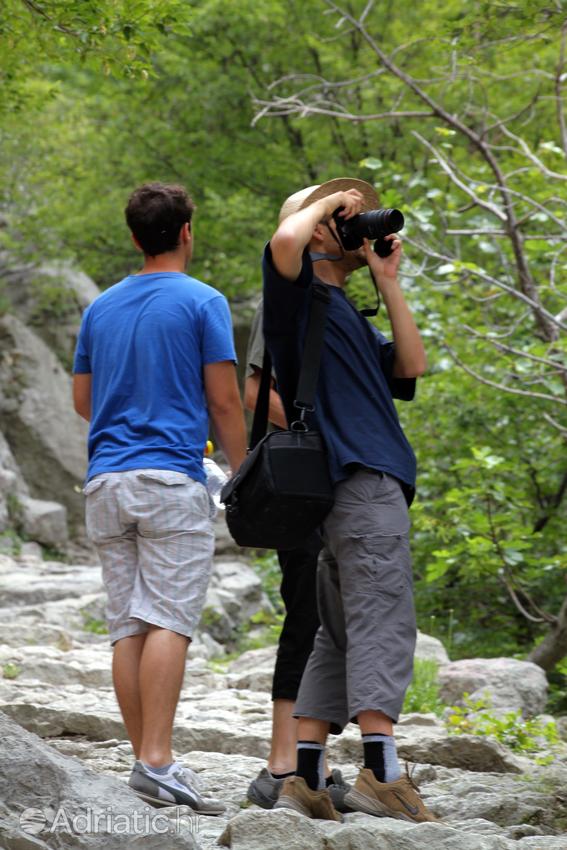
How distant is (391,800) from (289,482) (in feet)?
→ 3.08

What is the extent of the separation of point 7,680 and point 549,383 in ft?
12.7

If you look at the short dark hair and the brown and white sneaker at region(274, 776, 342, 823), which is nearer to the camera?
the brown and white sneaker at region(274, 776, 342, 823)

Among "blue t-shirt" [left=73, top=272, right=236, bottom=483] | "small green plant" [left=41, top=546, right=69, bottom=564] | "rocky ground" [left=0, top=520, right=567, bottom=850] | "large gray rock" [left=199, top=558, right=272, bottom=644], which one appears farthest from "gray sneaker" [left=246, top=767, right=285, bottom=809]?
"small green plant" [left=41, top=546, right=69, bottom=564]

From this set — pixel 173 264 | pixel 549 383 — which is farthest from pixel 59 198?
pixel 173 264

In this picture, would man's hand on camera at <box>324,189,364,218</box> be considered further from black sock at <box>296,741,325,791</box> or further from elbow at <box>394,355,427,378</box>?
black sock at <box>296,741,325,791</box>

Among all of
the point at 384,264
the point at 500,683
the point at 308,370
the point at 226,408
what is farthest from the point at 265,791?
the point at 500,683

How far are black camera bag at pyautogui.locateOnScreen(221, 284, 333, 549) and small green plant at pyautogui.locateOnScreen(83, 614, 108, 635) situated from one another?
6.97m

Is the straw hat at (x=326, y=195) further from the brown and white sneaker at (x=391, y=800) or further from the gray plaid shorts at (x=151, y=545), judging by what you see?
the brown and white sneaker at (x=391, y=800)

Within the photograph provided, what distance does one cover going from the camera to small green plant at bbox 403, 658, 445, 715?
22.3 ft

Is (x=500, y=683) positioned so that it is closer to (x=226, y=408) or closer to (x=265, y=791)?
(x=265, y=791)

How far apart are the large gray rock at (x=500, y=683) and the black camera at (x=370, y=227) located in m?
3.81

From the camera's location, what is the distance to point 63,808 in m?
2.78

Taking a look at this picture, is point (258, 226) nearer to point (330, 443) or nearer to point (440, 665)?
point (440, 665)

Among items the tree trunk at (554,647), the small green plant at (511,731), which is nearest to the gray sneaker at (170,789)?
the small green plant at (511,731)
